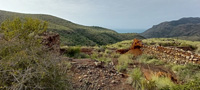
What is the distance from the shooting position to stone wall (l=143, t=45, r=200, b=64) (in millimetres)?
7496

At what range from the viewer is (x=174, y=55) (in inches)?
339

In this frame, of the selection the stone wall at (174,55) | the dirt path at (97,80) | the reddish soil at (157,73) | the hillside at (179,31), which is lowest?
the dirt path at (97,80)

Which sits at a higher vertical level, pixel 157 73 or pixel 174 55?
pixel 174 55

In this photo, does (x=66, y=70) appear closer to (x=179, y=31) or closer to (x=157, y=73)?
(x=157, y=73)

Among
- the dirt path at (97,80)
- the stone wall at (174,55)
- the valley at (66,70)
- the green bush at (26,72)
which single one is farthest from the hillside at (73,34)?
the green bush at (26,72)

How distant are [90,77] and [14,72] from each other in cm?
322

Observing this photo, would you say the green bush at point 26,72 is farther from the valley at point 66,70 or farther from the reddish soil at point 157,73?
Result: the reddish soil at point 157,73

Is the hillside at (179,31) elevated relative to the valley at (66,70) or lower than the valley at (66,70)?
elevated

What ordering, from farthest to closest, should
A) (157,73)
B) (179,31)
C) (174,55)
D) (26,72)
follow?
(179,31) → (174,55) → (157,73) → (26,72)

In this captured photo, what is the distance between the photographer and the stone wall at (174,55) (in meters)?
7.50

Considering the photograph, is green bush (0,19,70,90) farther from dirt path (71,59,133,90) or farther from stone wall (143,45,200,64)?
stone wall (143,45,200,64)

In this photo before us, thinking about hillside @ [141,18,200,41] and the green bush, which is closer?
the green bush

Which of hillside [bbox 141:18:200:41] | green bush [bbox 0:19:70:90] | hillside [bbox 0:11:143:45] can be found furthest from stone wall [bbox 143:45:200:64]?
hillside [bbox 141:18:200:41]

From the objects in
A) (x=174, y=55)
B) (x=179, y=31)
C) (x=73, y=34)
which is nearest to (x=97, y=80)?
(x=174, y=55)
